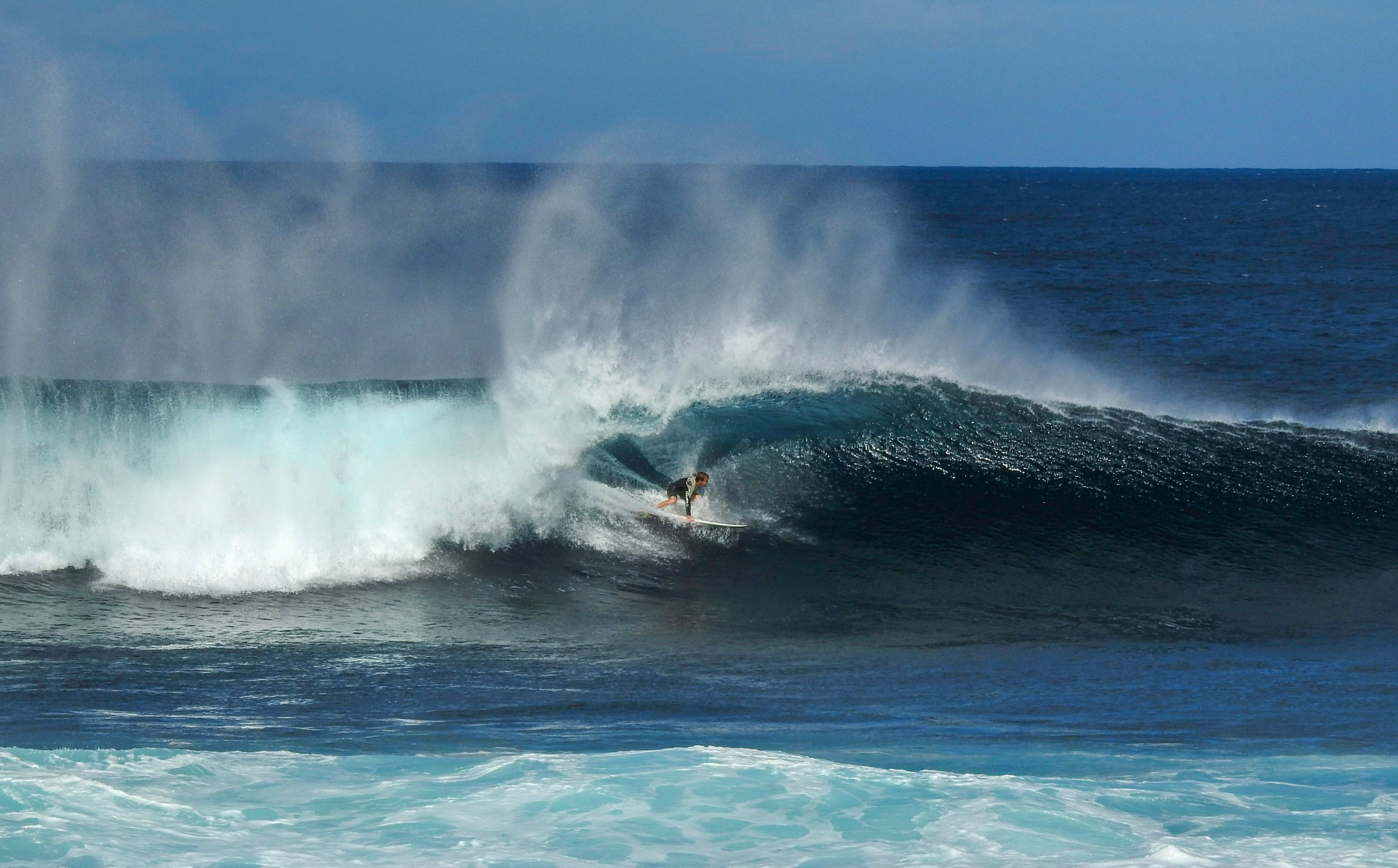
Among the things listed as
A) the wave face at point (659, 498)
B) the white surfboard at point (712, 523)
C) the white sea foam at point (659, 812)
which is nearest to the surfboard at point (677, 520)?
the white surfboard at point (712, 523)

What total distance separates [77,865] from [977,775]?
4785 millimetres

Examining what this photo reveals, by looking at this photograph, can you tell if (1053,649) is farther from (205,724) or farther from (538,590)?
(205,724)

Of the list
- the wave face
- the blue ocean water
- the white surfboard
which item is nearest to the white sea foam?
the blue ocean water

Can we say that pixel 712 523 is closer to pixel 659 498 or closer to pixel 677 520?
pixel 677 520

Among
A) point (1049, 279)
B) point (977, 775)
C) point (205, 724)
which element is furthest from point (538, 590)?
point (1049, 279)

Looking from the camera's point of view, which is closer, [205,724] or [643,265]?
[205,724]

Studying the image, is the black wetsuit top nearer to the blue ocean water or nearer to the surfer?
the surfer

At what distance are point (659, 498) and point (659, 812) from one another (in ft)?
21.5

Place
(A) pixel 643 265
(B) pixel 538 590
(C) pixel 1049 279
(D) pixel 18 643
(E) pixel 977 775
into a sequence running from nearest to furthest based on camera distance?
(E) pixel 977 775
(D) pixel 18 643
(B) pixel 538 590
(A) pixel 643 265
(C) pixel 1049 279

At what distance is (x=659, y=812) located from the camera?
695 centimetres

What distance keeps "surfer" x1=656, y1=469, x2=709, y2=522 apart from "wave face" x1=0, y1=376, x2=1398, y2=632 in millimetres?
287

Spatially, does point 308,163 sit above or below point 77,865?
above

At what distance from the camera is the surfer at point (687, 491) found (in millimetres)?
12789

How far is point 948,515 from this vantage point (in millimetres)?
13312
